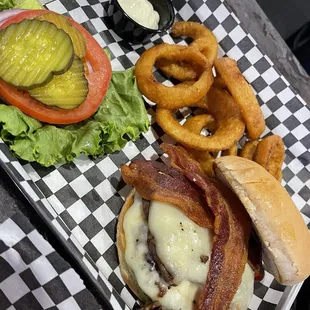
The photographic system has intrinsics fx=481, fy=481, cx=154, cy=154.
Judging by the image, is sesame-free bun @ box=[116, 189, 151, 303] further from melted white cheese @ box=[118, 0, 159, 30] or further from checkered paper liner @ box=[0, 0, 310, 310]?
melted white cheese @ box=[118, 0, 159, 30]

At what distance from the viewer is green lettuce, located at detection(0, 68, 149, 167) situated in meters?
2.40

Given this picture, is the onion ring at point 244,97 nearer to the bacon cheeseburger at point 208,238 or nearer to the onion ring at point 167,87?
the onion ring at point 167,87

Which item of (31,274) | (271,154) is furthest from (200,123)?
(31,274)

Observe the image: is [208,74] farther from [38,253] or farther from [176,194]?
[38,253]

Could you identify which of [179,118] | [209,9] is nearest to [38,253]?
Result: [179,118]

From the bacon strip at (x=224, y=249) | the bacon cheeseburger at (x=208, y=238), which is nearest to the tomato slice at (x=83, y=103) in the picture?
the bacon cheeseburger at (x=208, y=238)

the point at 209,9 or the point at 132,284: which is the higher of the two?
the point at 209,9

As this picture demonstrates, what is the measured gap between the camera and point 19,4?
8.91 ft

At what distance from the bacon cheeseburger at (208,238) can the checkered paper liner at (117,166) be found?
176 millimetres

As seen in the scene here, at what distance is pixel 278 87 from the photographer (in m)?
3.39

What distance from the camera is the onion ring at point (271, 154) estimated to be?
3.01m

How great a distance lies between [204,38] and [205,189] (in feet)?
4.19

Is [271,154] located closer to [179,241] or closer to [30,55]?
[179,241]

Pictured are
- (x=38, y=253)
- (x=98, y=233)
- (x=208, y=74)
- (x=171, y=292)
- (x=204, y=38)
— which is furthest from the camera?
(x=204, y=38)
